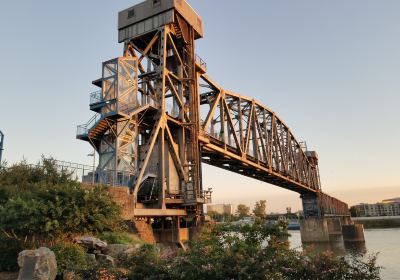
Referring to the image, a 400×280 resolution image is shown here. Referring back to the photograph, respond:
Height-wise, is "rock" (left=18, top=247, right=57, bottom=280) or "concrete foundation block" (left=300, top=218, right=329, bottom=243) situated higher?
"rock" (left=18, top=247, right=57, bottom=280)

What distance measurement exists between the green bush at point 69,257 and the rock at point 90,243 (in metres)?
0.62

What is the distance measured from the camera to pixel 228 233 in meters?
12.2

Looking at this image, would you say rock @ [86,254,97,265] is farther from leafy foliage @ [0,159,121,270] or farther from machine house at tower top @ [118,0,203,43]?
machine house at tower top @ [118,0,203,43]

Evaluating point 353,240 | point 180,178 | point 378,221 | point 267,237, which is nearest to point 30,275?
point 267,237

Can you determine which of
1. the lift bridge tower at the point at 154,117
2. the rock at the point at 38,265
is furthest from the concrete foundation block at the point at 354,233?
the rock at the point at 38,265

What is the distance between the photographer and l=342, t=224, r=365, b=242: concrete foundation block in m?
87.1

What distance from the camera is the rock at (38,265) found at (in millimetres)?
11578

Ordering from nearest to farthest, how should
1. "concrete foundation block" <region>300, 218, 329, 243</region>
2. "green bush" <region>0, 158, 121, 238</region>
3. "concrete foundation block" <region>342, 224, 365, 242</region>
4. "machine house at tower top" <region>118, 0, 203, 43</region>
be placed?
1. "green bush" <region>0, 158, 121, 238</region>
2. "machine house at tower top" <region>118, 0, 203, 43</region>
3. "concrete foundation block" <region>300, 218, 329, 243</region>
4. "concrete foundation block" <region>342, 224, 365, 242</region>

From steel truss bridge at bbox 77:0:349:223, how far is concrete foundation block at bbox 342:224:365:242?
53.4 meters

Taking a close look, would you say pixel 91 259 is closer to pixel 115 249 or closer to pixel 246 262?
pixel 115 249

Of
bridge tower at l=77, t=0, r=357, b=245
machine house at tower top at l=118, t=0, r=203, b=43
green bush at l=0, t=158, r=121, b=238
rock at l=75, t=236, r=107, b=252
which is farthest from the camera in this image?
machine house at tower top at l=118, t=0, r=203, b=43

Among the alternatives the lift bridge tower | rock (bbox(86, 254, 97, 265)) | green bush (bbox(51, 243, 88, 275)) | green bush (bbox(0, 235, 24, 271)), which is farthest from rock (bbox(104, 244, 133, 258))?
the lift bridge tower

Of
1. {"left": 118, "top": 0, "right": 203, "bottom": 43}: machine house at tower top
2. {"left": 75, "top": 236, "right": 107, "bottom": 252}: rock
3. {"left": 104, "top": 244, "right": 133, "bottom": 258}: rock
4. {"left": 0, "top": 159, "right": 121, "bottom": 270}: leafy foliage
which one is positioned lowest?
{"left": 104, "top": 244, "right": 133, "bottom": 258}: rock

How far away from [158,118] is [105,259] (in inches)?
Result: 795
